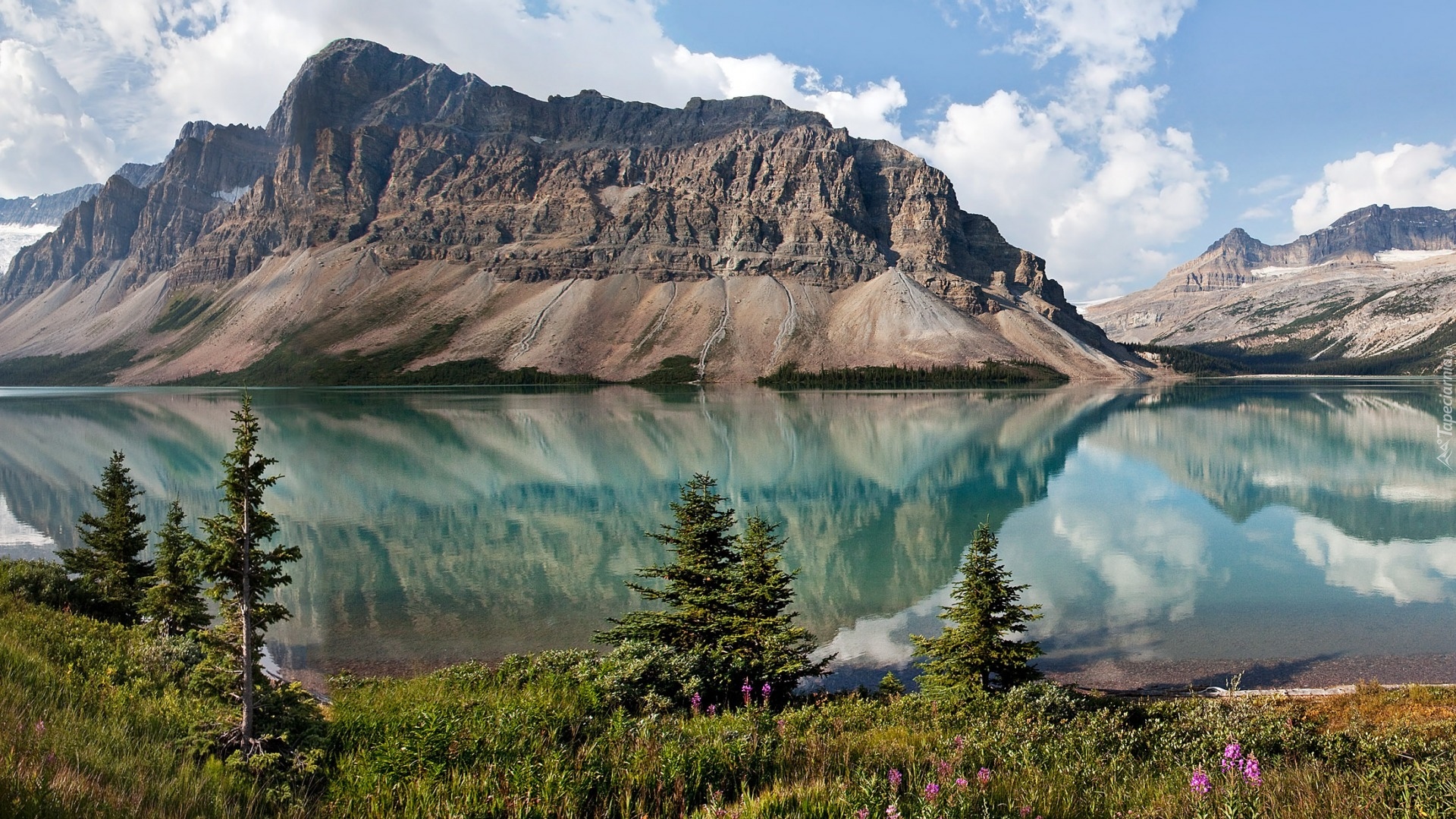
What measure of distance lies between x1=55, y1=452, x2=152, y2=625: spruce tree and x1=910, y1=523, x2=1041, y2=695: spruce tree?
20.3m

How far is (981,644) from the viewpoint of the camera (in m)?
15.2

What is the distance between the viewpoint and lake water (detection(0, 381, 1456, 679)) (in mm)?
23109

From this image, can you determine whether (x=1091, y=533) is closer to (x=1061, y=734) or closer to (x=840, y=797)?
(x=1061, y=734)

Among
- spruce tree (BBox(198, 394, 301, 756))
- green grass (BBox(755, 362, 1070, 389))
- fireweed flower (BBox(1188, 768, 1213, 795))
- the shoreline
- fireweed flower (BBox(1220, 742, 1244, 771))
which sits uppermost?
green grass (BBox(755, 362, 1070, 389))

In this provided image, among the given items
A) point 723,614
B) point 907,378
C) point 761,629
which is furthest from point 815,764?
point 907,378

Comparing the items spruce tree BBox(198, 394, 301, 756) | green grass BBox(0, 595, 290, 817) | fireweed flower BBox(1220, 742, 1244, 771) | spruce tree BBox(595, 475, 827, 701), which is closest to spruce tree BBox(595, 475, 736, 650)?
spruce tree BBox(595, 475, 827, 701)

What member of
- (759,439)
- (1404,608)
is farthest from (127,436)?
(1404,608)

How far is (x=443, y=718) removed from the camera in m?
7.07

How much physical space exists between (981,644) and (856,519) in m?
23.6

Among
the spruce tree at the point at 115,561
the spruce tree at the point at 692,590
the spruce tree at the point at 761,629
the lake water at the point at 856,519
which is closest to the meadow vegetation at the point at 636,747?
the spruce tree at the point at 761,629

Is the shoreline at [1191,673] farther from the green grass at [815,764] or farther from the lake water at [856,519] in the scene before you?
the green grass at [815,764]

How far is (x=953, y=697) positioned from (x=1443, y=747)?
6505mm

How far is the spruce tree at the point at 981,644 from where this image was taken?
1498 centimetres

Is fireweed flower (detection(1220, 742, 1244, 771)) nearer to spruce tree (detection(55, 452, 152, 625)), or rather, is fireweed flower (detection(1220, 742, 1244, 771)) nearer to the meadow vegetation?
the meadow vegetation
